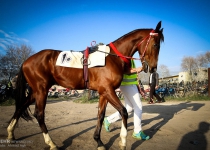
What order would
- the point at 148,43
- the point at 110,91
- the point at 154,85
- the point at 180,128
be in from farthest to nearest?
the point at 154,85 → the point at 180,128 → the point at 148,43 → the point at 110,91

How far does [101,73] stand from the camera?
278cm

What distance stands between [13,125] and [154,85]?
7852 millimetres

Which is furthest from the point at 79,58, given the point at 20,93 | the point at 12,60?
the point at 12,60

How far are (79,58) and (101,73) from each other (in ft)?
2.20

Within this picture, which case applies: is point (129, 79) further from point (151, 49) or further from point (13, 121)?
point (13, 121)

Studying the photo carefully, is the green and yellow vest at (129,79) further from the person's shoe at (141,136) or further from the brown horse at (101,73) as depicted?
the person's shoe at (141,136)

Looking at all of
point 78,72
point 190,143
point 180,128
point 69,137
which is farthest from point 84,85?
point 180,128

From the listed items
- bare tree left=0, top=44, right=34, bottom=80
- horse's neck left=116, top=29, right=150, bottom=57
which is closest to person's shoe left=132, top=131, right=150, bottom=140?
horse's neck left=116, top=29, right=150, bottom=57

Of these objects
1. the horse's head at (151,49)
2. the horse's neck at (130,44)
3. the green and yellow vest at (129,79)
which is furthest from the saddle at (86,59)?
the horse's head at (151,49)

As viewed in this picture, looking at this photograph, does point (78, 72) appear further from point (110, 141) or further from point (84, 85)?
point (110, 141)

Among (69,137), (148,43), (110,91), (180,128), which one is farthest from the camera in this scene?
(180,128)

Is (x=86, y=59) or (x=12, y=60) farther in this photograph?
(x=12, y=60)

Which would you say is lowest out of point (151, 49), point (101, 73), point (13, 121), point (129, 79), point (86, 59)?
point (13, 121)

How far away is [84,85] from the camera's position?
118 inches
